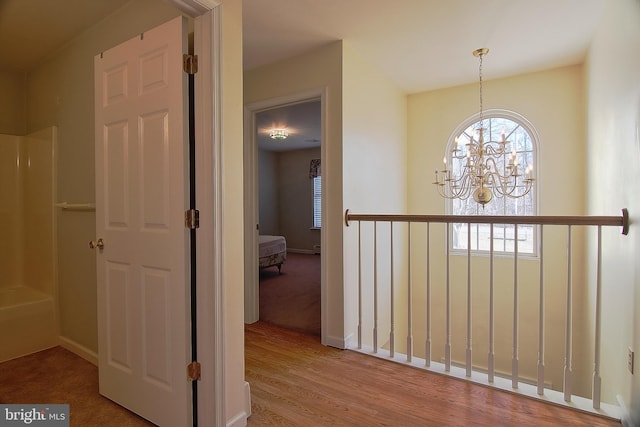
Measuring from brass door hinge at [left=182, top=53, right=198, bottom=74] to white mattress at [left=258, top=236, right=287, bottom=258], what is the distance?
3625 millimetres

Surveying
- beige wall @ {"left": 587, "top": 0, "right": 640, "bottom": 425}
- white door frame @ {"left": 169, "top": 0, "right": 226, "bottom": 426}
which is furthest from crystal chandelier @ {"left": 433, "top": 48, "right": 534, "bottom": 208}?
white door frame @ {"left": 169, "top": 0, "right": 226, "bottom": 426}

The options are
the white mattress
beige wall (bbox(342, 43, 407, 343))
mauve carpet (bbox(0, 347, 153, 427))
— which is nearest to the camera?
mauve carpet (bbox(0, 347, 153, 427))

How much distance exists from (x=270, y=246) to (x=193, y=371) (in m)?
3.70

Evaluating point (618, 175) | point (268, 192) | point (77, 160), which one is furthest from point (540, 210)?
point (268, 192)

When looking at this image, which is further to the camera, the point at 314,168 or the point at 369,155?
the point at 314,168

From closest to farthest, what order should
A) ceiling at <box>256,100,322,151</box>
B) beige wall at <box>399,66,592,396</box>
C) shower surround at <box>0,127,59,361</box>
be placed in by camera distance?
shower surround at <box>0,127,59,361</box>, beige wall at <box>399,66,592,396</box>, ceiling at <box>256,100,322,151</box>

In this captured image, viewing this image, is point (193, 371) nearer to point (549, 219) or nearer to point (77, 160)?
point (77, 160)

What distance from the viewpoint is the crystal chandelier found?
9.52 ft

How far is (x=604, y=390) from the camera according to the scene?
2289mm

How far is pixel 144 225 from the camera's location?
1.64m

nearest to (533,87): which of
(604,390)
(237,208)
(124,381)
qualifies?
(604,390)

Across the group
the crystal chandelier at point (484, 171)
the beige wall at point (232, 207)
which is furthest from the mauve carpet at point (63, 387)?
the crystal chandelier at point (484, 171)

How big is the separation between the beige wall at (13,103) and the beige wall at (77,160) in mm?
509

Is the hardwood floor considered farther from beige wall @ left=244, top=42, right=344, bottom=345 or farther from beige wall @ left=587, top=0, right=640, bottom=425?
beige wall @ left=587, top=0, right=640, bottom=425
